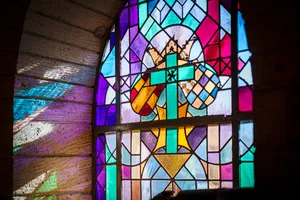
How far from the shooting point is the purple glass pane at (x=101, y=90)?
4.20m

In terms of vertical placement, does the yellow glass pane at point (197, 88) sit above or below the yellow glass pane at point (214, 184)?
above

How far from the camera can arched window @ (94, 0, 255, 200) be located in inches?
128

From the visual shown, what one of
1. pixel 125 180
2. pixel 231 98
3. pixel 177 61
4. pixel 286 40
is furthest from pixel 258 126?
pixel 125 180

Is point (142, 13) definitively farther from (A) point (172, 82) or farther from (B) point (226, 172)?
(B) point (226, 172)

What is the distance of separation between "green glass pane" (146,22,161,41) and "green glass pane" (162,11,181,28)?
3.0 inches

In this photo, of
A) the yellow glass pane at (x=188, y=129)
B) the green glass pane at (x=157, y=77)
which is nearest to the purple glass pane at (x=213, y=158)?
the yellow glass pane at (x=188, y=129)

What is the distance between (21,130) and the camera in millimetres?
3648

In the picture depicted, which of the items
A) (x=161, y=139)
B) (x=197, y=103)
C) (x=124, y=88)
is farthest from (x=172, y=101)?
(x=124, y=88)

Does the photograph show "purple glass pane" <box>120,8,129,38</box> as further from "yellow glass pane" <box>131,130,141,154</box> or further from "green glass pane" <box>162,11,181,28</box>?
"yellow glass pane" <box>131,130,141,154</box>

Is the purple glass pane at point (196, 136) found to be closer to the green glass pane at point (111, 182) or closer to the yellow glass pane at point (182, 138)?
the yellow glass pane at point (182, 138)

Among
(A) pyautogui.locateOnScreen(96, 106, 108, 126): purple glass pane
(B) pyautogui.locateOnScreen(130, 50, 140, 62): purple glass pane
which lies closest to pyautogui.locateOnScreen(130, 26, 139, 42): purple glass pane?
(B) pyautogui.locateOnScreen(130, 50, 140, 62): purple glass pane

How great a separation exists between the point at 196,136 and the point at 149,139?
1.69 feet

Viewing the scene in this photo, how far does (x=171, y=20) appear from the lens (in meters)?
3.75

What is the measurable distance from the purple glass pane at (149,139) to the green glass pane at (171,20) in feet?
3.52
